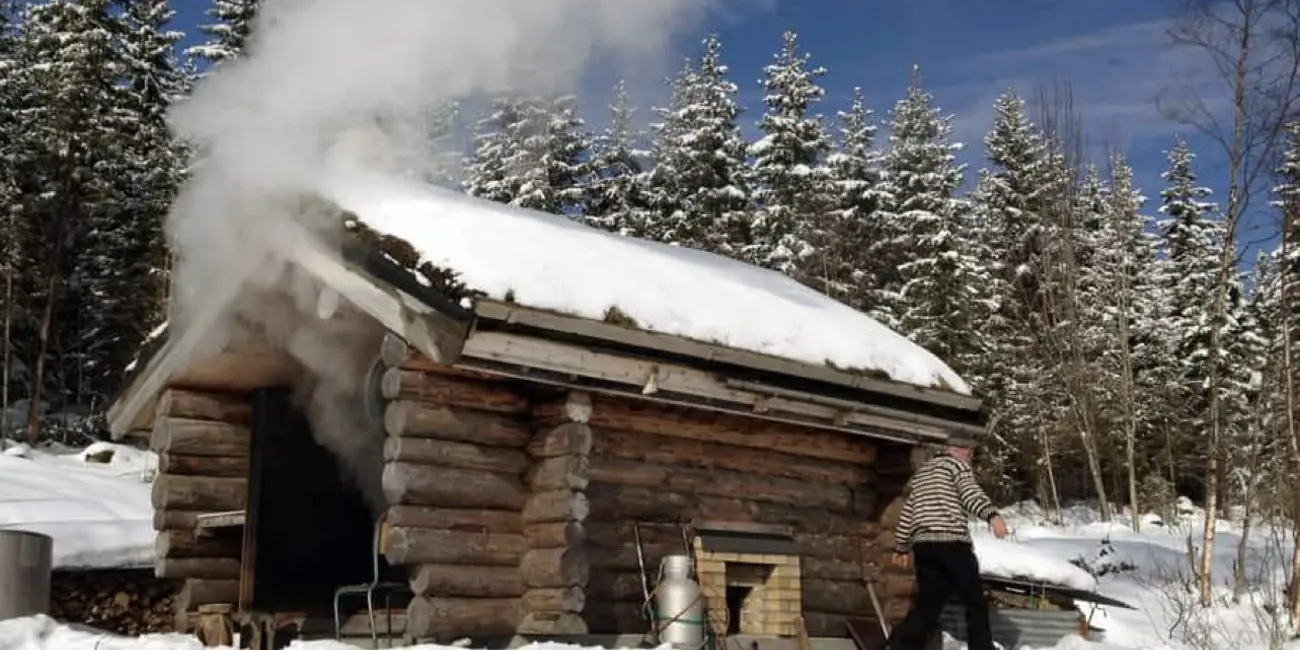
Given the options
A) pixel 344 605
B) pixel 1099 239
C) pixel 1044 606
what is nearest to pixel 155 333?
pixel 344 605

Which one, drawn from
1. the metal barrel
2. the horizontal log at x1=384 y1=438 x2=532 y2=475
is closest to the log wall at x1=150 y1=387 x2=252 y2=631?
the metal barrel

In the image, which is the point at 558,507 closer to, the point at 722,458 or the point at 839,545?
the point at 722,458

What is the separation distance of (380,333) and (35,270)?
28.1 m

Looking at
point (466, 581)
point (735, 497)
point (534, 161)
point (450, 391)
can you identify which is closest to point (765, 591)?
point (735, 497)

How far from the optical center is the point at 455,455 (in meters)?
8.55

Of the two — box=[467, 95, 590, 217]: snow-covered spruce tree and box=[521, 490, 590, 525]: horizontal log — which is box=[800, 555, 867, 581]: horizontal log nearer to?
box=[521, 490, 590, 525]: horizontal log

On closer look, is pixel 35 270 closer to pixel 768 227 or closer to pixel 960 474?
pixel 768 227

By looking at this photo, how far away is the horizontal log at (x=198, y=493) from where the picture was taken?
37.0ft

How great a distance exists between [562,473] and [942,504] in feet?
9.29

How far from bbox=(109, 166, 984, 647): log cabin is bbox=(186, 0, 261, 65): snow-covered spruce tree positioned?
24.8 metres

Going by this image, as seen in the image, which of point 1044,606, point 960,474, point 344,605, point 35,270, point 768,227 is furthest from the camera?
point 768,227

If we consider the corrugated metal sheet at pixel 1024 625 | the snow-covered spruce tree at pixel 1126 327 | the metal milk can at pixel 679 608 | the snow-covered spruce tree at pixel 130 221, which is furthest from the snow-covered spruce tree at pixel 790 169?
the metal milk can at pixel 679 608

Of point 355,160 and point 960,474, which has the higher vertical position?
point 355,160

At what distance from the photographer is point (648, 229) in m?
37.9
